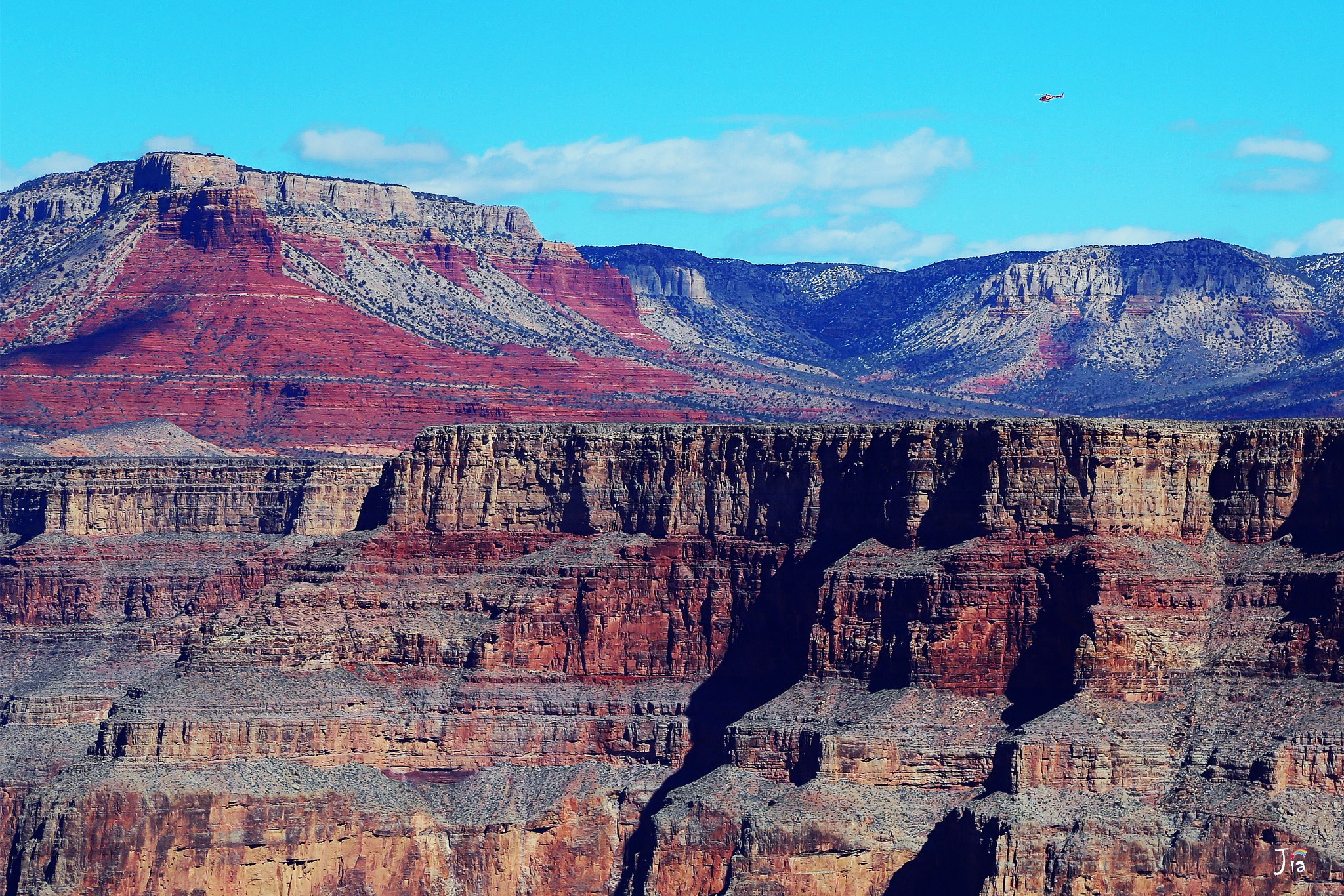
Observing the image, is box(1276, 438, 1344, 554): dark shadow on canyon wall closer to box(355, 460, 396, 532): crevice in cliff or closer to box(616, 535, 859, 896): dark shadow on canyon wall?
box(616, 535, 859, 896): dark shadow on canyon wall

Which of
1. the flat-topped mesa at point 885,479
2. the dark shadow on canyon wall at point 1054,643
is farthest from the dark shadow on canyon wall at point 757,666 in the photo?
the dark shadow on canyon wall at point 1054,643

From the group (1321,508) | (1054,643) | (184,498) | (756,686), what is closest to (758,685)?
(756,686)

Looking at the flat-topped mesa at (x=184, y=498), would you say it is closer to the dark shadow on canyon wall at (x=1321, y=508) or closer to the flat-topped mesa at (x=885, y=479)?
the flat-topped mesa at (x=885, y=479)

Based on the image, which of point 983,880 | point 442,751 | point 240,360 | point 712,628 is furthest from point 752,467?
point 240,360

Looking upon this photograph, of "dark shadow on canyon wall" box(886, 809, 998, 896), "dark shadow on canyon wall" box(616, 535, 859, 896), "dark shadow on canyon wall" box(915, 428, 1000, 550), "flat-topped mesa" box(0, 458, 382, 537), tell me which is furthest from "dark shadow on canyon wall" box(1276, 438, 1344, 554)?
"flat-topped mesa" box(0, 458, 382, 537)

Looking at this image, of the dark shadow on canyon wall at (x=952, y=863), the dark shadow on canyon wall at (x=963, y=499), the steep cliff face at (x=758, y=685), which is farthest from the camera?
the dark shadow on canyon wall at (x=963, y=499)
